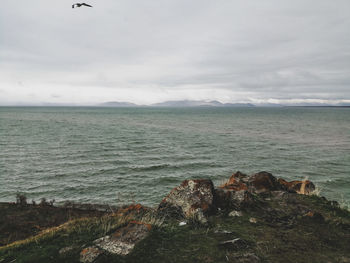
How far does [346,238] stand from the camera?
5371mm

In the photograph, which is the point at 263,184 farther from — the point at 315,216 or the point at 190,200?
the point at 190,200

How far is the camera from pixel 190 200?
6.81m

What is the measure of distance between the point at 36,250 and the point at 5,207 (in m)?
9.82

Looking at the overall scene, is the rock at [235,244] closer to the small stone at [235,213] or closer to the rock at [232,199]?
the small stone at [235,213]

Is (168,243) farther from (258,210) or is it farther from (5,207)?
(5,207)

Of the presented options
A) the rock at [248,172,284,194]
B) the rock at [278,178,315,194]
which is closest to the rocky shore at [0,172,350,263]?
the rock at [248,172,284,194]

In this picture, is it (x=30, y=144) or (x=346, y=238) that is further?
(x=30, y=144)

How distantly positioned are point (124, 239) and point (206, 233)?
1995 millimetres

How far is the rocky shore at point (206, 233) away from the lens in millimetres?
4445

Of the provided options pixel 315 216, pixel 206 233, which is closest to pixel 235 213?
pixel 206 233

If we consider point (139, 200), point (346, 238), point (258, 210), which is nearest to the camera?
point (346, 238)

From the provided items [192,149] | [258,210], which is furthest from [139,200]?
[192,149]

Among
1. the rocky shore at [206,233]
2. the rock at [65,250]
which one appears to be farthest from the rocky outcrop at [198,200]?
the rock at [65,250]

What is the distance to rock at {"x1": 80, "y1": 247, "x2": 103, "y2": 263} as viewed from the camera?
4176mm
